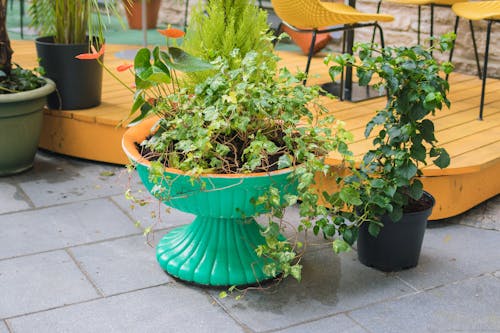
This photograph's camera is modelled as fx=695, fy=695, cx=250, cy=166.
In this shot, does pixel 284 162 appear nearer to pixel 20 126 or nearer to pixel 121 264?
pixel 121 264

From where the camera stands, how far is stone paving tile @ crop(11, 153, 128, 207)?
10.2 feet

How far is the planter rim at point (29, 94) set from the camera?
312 cm

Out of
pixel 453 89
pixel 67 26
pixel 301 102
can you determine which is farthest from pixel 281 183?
pixel 453 89

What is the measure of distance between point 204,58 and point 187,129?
1.11 feet

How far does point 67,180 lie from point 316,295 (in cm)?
152

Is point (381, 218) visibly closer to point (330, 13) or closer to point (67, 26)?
point (330, 13)

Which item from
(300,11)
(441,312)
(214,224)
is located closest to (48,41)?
(300,11)

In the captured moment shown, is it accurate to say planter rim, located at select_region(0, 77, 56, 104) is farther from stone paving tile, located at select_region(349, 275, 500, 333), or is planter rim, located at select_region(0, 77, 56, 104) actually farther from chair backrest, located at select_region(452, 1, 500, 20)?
chair backrest, located at select_region(452, 1, 500, 20)

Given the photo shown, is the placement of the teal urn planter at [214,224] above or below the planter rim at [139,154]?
below

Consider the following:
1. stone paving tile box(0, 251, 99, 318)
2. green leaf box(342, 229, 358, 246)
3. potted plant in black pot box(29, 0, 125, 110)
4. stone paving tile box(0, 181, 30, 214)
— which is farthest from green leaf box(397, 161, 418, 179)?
potted plant in black pot box(29, 0, 125, 110)

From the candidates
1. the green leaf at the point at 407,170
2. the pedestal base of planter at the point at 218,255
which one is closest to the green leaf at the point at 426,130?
the green leaf at the point at 407,170

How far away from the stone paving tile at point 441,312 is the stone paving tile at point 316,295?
6 centimetres

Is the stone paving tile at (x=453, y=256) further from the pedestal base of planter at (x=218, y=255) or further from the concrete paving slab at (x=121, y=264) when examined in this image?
the concrete paving slab at (x=121, y=264)

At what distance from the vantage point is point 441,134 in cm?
320
